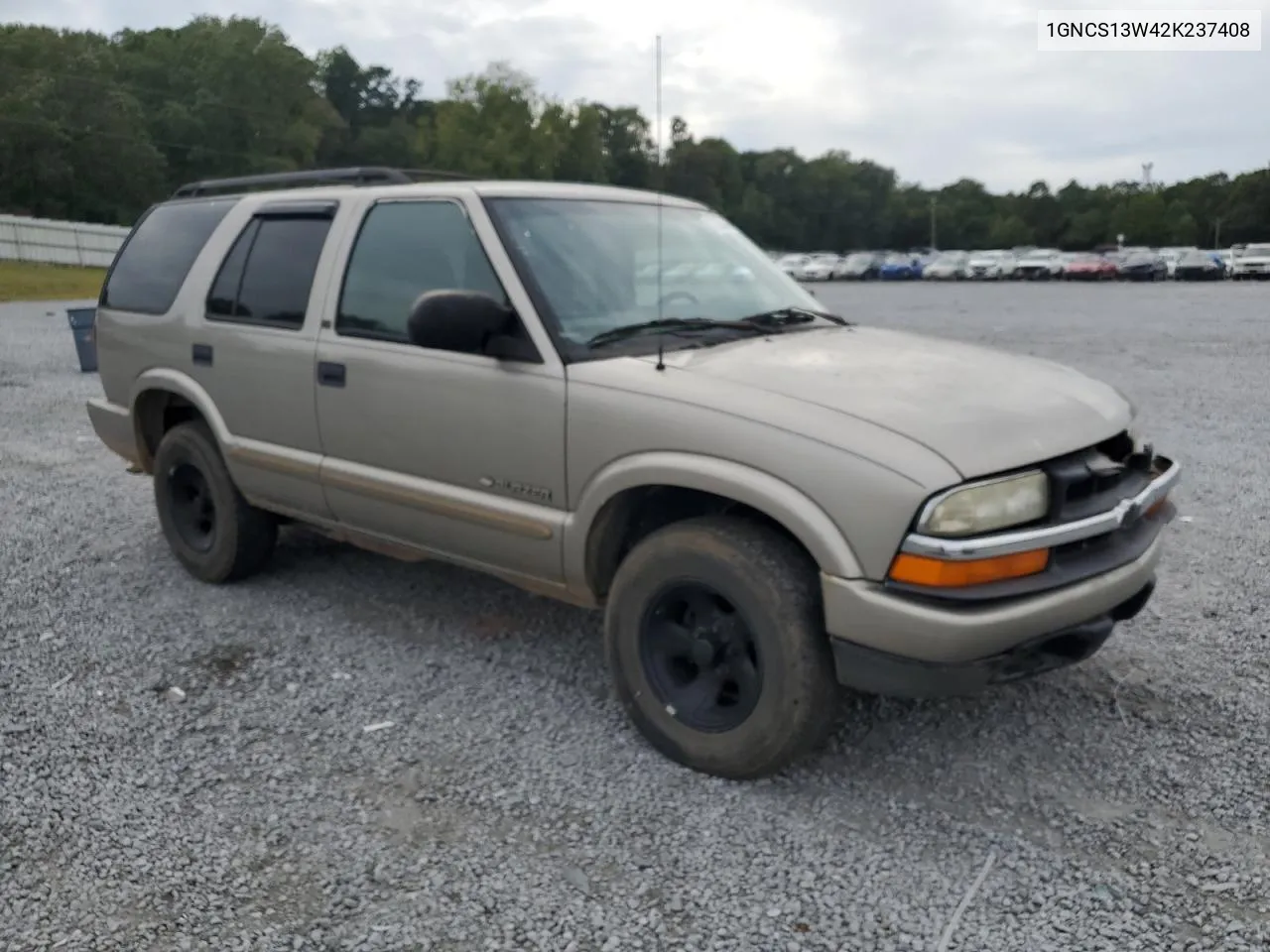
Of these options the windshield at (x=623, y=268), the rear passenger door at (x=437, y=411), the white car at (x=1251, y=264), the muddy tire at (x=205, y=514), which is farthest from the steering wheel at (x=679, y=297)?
the white car at (x=1251, y=264)

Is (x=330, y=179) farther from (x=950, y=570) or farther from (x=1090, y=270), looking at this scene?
(x=1090, y=270)

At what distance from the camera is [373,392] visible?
14.0 ft

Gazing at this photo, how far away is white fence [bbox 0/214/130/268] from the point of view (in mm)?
41375

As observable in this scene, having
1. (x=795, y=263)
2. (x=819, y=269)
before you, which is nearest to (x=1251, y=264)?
(x=819, y=269)

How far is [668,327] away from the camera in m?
3.93

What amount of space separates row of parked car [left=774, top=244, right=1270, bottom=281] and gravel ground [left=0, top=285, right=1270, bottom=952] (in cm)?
4662

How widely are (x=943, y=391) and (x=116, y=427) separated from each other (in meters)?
4.35

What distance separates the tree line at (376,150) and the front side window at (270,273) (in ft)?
126

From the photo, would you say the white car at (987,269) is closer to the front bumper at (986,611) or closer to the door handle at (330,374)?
the door handle at (330,374)

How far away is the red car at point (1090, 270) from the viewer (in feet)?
166

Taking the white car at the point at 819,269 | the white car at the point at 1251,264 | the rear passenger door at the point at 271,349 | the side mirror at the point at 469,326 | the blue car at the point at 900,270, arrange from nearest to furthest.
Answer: the side mirror at the point at 469,326 → the rear passenger door at the point at 271,349 → the white car at the point at 1251,264 → the blue car at the point at 900,270 → the white car at the point at 819,269

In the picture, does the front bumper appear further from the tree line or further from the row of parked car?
the row of parked car

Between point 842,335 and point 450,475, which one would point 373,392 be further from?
point 842,335

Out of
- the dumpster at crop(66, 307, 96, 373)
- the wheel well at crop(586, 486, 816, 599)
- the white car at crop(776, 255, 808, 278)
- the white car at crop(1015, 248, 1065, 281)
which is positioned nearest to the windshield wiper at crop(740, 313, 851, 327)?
the wheel well at crop(586, 486, 816, 599)
